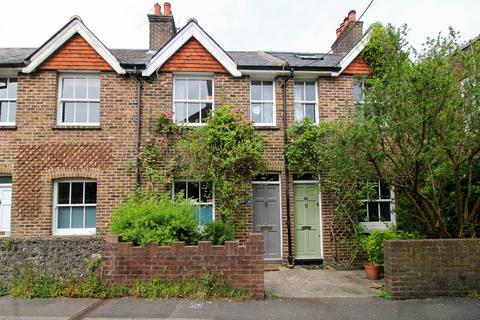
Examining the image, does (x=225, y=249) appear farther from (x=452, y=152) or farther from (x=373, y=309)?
(x=452, y=152)

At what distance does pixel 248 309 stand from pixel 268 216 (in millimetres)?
4373

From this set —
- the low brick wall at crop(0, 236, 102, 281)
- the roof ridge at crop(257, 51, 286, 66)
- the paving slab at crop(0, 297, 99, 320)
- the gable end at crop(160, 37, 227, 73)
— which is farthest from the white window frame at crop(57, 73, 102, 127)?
the roof ridge at crop(257, 51, 286, 66)

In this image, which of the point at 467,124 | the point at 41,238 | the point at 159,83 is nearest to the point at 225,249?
the point at 41,238

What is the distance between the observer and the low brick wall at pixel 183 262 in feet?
22.0

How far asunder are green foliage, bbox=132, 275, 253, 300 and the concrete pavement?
178 millimetres

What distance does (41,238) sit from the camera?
696 cm

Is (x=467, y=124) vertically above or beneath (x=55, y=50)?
beneath

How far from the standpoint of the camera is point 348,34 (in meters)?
12.7

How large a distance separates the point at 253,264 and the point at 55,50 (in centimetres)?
839

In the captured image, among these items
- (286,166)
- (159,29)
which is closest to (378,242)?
(286,166)

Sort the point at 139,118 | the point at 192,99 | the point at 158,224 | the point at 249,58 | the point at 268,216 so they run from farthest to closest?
the point at 249,58, the point at 192,99, the point at 268,216, the point at 139,118, the point at 158,224

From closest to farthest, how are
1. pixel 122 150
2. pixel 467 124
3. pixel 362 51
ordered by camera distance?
pixel 467 124, pixel 122 150, pixel 362 51

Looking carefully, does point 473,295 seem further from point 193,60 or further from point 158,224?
point 193,60

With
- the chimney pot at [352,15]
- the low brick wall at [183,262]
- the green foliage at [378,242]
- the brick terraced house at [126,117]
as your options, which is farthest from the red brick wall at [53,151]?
the chimney pot at [352,15]
